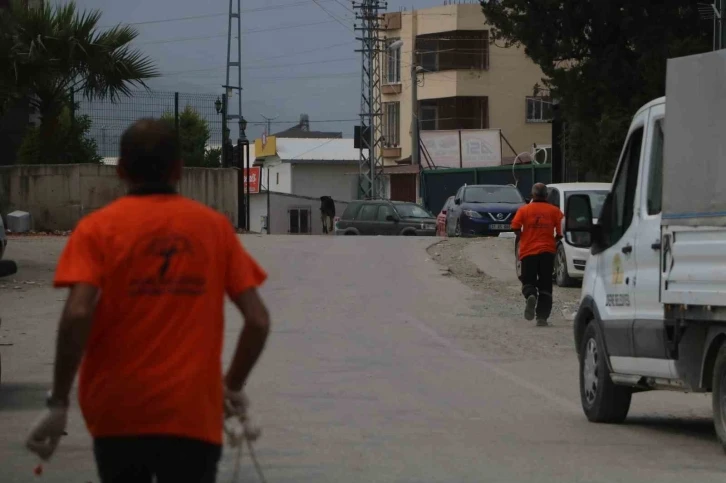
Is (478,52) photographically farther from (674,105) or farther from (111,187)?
(674,105)

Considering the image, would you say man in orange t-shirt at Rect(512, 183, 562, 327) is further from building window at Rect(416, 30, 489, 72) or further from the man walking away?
building window at Rect(416, 30, 489, 72)

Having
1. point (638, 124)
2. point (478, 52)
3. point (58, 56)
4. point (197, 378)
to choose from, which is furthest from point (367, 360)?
point (478, 52)

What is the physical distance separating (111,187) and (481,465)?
90.3 ft

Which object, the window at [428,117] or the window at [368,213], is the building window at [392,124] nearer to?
the window at [428,117]

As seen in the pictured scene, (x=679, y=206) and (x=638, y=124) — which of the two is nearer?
(x=679, y=206)

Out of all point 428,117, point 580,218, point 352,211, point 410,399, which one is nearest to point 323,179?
point 428,117

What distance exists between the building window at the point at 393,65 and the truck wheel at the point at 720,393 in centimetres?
6643

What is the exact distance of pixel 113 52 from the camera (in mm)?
25938

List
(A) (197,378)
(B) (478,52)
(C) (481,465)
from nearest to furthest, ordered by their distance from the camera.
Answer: (A) (197,378)
(C) (481,465)
(B) (478,52)

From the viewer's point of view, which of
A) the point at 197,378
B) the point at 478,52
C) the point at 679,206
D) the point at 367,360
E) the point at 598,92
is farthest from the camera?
the point at 478,52

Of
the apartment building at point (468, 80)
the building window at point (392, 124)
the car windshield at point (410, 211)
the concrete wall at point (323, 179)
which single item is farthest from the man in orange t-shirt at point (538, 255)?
the concrete wall at point (323, 179)

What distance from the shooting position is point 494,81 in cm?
7031

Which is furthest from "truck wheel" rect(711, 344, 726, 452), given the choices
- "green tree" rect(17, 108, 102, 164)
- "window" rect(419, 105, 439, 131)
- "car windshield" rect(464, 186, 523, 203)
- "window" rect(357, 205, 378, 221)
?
"window" rect(419, 105, 439, 131)

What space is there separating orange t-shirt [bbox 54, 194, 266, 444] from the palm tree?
21515 millimetres
